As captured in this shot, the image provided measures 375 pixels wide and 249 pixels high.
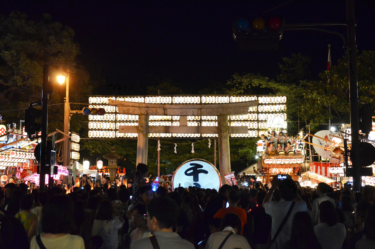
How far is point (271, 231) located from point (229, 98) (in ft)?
84.5

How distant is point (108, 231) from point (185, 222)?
1627 millimetres

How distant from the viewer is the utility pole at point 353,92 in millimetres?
10711

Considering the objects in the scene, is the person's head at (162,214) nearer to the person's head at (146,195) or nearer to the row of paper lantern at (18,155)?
the person's head at (146,195)

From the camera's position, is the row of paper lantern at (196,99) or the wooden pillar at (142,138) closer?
the wooden pillar at (142,138)

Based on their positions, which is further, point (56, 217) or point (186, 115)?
point (186, 115)

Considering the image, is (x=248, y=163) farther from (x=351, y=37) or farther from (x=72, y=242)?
(x=72, y=242)

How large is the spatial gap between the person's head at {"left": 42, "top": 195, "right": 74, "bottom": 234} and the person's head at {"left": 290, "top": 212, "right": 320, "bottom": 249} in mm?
2507

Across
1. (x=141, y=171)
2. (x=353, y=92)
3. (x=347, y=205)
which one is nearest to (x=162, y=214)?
(x=141, y=171)

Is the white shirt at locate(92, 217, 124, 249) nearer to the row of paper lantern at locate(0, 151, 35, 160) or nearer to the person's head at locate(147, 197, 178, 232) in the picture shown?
the person's head at locate(147, 197, 178, 232)

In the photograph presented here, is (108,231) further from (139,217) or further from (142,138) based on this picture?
(142,138)

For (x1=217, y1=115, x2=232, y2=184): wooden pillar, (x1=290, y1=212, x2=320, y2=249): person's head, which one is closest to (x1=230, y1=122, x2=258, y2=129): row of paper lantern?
(x1=217, y1=115, x2=232, y2=184): wooden pillar

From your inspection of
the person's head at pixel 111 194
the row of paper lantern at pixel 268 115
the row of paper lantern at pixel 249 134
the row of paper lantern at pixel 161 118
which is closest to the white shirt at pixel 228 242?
the person's head at pixel 111 194

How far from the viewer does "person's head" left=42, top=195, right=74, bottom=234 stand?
4.22 m

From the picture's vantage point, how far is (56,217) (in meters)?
4.24
